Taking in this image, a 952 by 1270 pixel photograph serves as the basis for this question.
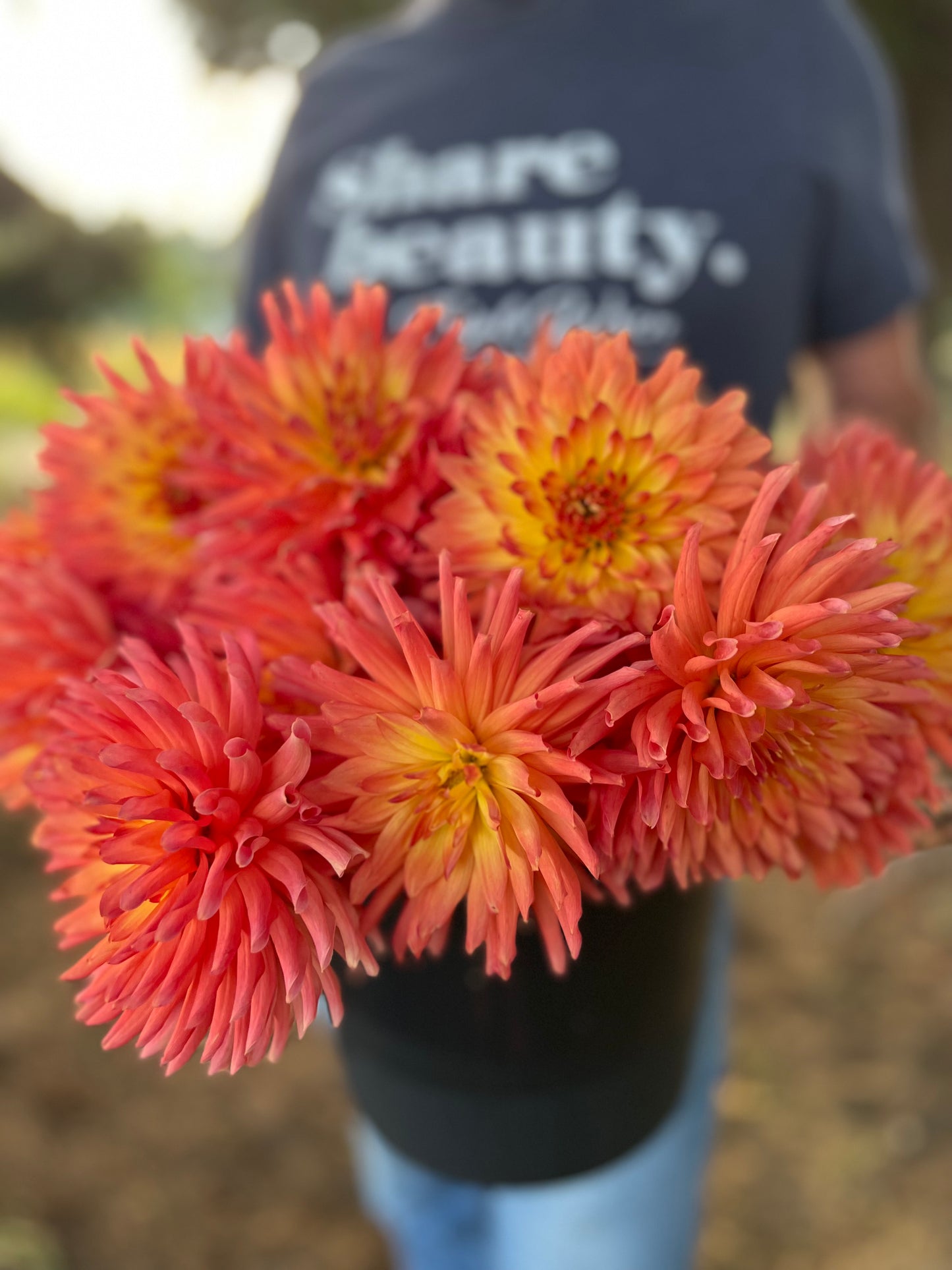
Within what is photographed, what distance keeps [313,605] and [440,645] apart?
0.04 metres

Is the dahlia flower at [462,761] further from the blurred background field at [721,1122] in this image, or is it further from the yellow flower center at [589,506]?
the blurred background field at [721,1122]

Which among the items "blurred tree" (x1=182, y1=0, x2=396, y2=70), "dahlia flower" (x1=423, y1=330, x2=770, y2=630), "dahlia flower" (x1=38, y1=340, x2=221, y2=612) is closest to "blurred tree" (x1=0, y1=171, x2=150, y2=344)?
"blurred tree" (x1=182, y1=0, x2=396, y2=70)

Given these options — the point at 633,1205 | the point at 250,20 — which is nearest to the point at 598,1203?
the point at 633,1205

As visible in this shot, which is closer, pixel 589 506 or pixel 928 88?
pixel 589 506

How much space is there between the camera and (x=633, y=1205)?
1.95 ft

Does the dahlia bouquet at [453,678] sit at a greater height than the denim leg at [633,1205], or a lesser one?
greater

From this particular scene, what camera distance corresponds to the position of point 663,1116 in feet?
1.57

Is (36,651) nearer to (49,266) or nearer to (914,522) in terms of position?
(914,522)

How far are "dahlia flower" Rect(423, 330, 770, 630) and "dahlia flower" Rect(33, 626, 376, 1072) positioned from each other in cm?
8

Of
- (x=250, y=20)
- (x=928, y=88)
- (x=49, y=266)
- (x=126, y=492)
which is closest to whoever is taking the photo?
(x=126, y=492)

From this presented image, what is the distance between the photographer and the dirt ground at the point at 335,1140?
1.17m

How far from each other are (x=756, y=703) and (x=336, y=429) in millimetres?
163

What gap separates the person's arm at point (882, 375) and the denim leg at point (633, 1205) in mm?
406

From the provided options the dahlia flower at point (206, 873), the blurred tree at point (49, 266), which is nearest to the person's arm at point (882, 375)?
the dahlia flower at point (206, 873)
